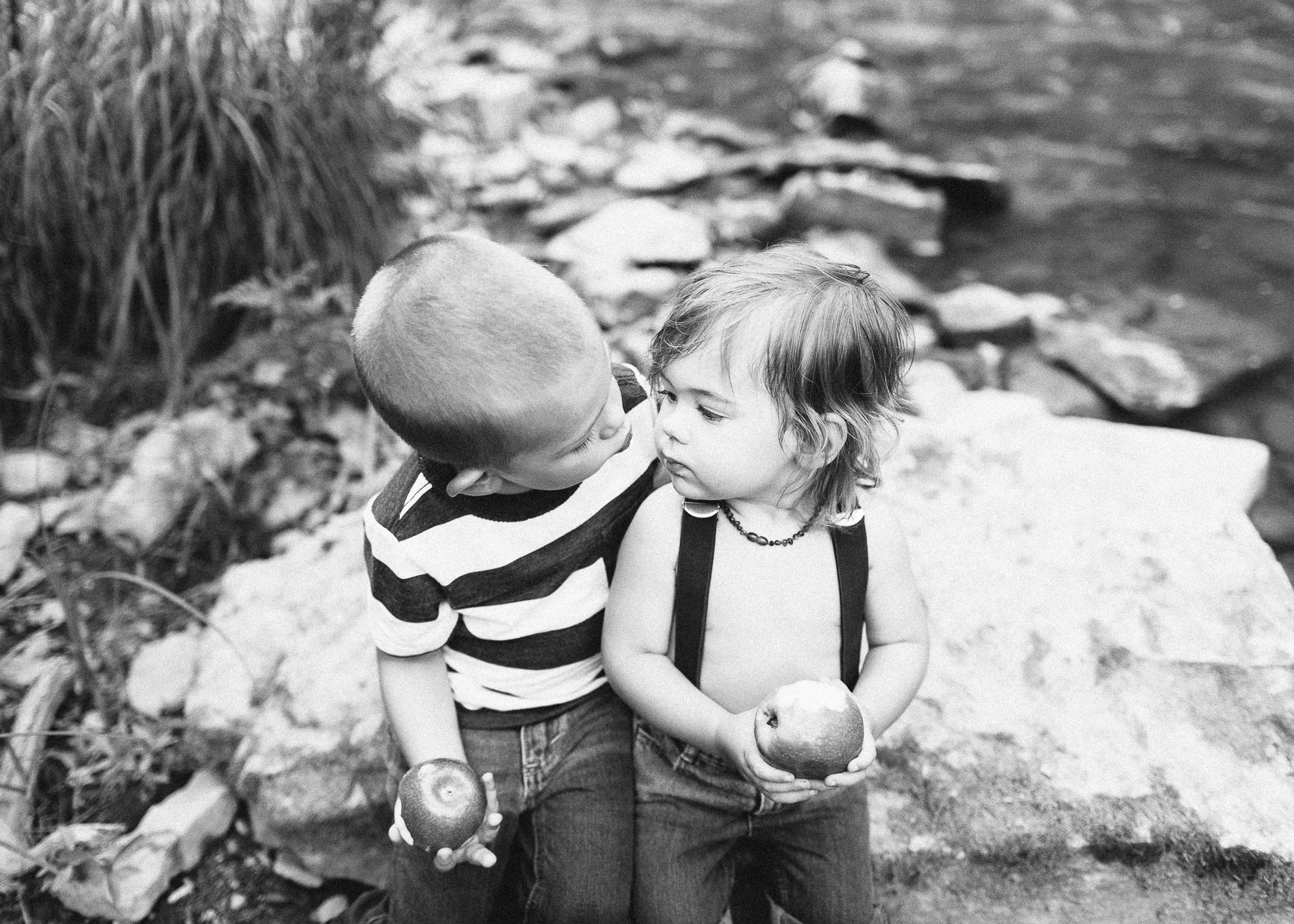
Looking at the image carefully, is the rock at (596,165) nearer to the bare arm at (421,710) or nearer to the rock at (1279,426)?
the rock at (1279,426)

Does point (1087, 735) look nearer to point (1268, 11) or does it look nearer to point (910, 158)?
point (910, 158)

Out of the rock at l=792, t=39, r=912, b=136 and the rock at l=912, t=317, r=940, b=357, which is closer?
the rock at l=912, t=317, r=940, b=357

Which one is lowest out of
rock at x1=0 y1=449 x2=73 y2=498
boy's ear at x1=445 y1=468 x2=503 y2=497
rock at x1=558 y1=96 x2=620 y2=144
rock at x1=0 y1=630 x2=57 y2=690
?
rock at x1=558 y1=96 x2=620 y2=144

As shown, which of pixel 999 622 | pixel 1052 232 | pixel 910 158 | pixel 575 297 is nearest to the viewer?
pixel 575 297

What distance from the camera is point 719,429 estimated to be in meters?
1.98

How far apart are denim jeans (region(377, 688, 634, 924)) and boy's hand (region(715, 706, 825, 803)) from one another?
0.37m

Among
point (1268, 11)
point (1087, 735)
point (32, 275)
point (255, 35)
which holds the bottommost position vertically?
point (1268, 11)

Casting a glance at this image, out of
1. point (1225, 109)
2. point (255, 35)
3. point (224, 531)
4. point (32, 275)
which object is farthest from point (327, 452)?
point (1225, 109)

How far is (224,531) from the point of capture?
137 inches

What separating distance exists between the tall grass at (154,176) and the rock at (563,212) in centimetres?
140

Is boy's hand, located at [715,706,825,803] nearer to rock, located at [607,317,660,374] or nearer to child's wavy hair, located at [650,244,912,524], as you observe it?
child's wavy hair, located at [650,244,912,524]

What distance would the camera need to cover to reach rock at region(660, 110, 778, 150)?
6.57 meters

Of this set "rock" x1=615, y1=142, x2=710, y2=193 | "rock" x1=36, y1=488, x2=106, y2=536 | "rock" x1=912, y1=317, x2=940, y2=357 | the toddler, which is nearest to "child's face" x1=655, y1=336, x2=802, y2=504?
the toddler

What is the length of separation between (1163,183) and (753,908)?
16.8 feet
